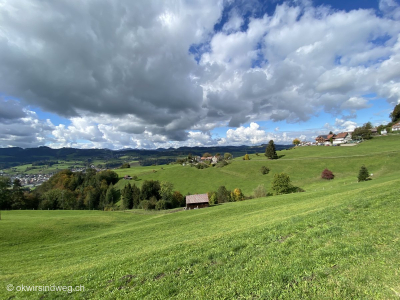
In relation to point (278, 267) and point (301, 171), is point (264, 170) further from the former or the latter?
point (278, 267)

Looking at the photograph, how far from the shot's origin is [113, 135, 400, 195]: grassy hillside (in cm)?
6519

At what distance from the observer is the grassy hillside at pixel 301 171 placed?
65.2 meters

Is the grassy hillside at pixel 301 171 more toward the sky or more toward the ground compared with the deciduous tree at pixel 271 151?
more toward the ground

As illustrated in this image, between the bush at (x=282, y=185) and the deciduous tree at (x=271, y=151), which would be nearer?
the bush at (x=282, y=185)

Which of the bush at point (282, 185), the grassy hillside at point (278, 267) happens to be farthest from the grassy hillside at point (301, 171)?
the grassy hillside at point (278, 267)

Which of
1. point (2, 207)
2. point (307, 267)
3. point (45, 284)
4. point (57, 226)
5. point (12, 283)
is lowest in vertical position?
point (2, 207)

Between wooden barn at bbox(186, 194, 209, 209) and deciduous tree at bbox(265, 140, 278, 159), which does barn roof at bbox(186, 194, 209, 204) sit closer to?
wooden barn at bbox(186, 194, 209, 209)

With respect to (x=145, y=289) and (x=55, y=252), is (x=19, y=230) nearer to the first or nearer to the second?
(x=55, y=252)

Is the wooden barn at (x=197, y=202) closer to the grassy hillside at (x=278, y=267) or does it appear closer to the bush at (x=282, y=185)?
the bush at (x=282, y=185)

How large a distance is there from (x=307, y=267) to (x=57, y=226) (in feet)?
125

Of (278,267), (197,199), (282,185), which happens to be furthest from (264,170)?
(278,267)

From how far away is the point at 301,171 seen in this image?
266ft

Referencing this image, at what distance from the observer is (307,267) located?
273 inches

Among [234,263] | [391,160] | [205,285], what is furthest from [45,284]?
[391,160]
